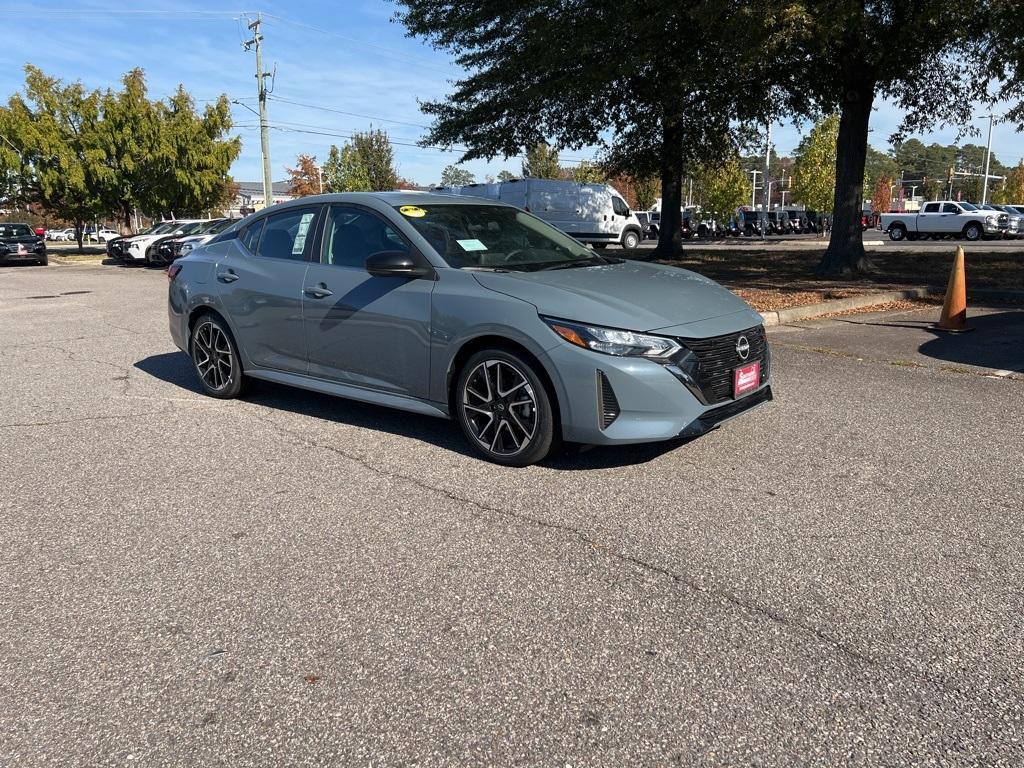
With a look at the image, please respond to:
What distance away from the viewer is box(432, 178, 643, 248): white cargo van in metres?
31.9

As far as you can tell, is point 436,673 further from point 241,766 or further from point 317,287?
point 317,287

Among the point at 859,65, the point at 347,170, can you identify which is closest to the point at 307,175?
the point at 347,170

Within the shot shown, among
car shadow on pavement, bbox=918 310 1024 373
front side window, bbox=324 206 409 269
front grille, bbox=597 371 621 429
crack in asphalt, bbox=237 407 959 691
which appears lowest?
crack in asphalt, bbox=237 407 959 691

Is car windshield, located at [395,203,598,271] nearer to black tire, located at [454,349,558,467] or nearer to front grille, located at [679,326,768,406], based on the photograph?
black tire, located at [454,349,558,467]

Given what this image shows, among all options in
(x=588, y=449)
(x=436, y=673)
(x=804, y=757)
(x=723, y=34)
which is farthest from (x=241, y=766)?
(x=723, y=34)

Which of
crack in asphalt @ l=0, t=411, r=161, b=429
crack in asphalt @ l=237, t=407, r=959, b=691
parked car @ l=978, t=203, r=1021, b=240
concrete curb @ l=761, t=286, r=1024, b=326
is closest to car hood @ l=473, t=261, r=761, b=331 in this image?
crack in asphalt @ l=237, t=407, r=959, b=691

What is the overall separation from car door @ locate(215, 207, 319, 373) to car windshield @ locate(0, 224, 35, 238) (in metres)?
30.6

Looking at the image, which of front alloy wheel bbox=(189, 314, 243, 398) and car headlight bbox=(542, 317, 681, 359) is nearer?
car headlight bbox=(542, 317, 681, 359)

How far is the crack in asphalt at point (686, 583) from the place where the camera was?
2.67 meters

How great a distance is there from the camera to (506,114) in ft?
70.2

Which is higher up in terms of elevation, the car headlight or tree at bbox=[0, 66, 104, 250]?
tree at bbox=[0, 66, 104, 250]

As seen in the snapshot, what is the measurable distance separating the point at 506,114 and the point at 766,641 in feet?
66.3

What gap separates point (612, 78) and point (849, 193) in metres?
5.25

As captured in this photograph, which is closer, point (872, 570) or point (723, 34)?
point (872, 570)
